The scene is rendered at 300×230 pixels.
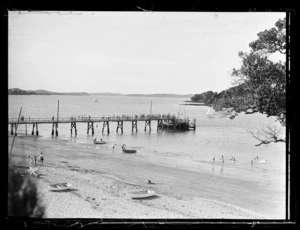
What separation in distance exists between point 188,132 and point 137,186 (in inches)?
23.5

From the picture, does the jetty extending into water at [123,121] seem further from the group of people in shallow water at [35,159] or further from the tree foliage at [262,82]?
the tree foliage at [262,82]

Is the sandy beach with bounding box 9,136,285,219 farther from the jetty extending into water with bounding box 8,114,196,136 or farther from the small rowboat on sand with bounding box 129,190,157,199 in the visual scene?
the jetty extending into water with bounding box 8,114,196,136

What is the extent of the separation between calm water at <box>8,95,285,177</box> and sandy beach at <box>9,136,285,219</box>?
0.08 m

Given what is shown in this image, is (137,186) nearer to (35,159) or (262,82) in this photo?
(35,159)

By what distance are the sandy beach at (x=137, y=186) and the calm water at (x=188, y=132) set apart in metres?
0.08

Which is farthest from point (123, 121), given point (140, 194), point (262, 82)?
point (262, 82)

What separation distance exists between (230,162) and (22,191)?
1448 millimetres

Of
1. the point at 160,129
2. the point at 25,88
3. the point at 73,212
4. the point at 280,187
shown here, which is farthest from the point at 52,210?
the point at 280,187

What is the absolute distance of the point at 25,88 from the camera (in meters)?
2.02

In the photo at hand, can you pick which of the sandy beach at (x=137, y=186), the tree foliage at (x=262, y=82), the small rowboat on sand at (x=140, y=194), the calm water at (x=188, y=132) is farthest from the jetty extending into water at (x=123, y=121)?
the small rowboat on sand at (x=140, y=194)

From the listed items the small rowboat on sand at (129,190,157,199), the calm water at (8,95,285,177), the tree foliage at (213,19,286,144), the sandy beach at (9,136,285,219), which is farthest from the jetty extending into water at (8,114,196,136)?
the small rowboat on sand at (129,190,157,199)

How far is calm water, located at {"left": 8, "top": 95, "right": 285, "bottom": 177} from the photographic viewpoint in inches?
84.7
